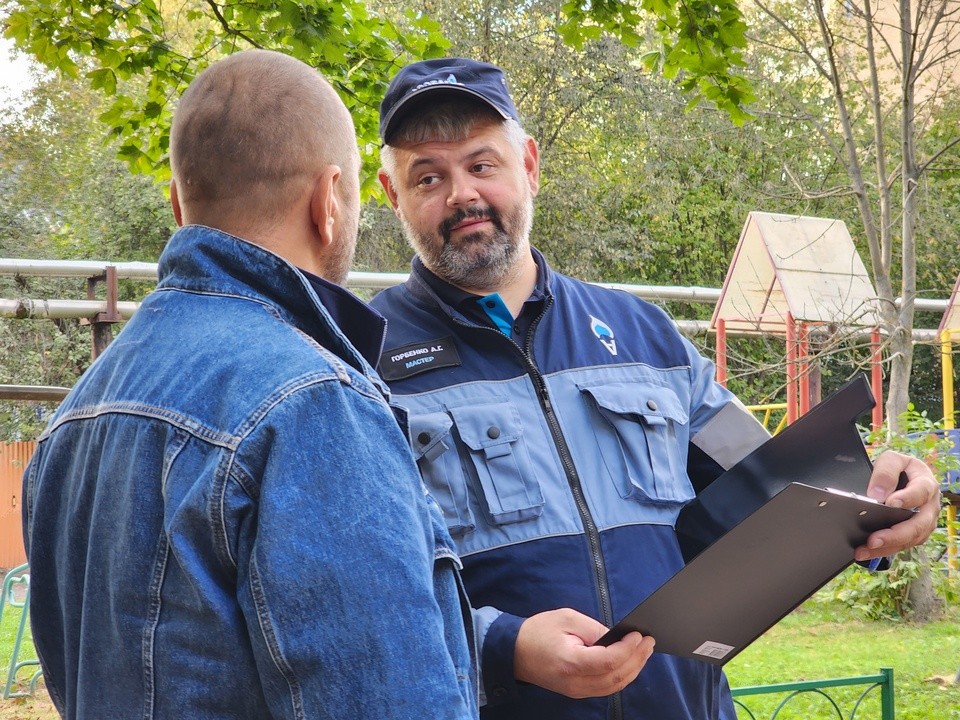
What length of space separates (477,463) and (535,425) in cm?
14

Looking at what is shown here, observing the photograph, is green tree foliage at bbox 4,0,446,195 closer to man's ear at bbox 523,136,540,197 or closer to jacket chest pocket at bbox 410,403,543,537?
man's ear at bbox 523,136,540,197

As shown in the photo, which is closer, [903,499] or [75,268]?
[903,499]

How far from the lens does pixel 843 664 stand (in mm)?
7070

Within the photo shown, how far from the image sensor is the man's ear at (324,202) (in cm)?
135

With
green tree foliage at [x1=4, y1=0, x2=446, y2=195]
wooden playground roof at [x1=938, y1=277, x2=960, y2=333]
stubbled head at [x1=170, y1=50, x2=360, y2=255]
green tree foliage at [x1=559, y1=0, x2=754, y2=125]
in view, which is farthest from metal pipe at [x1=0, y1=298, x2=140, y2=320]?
wooden playground roof at [x1=938, y1=277, x2=960, y2=333]

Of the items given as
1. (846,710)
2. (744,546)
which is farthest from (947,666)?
(744,546)

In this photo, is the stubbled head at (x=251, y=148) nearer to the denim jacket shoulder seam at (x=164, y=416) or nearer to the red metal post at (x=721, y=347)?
the denim jacket shoulder seam at (x=164, y=416)

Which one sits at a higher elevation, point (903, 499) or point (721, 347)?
point (903, 499)

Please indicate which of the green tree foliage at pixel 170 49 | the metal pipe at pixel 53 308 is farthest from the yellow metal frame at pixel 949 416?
the metal pipe at pixel 53 308

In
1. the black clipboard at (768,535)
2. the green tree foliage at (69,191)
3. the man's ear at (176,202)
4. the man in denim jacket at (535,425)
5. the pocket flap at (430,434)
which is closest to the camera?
the man's ear at (176,202)

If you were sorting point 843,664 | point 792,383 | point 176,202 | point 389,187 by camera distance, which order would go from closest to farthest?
point 176,202, point 389,187, point 843,664, point 792,383

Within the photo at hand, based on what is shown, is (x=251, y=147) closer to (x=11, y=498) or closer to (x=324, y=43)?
(x=324, y=43)

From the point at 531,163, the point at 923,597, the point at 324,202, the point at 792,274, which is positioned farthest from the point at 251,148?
the point at 792,274

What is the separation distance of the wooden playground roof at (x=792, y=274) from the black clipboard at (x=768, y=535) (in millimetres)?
9326
